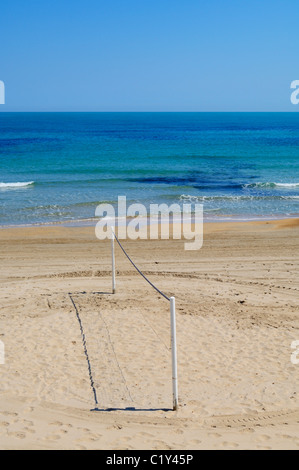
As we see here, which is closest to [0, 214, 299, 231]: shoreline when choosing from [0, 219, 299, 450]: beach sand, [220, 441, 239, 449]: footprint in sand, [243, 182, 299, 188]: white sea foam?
[0, 219, 299, 450]: beach sand

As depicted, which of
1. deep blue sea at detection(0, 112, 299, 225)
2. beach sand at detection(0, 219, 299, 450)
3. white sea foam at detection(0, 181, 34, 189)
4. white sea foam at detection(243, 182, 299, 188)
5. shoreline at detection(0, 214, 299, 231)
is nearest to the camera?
beach sand at detection(0, 219, 299, 450)

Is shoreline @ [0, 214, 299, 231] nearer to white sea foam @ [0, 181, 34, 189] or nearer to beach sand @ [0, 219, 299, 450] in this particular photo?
beach sand @ [0, 219, 299, 450]

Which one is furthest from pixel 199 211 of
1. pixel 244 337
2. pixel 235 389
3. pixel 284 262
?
pixel 235 389

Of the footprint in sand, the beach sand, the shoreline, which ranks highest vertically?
the shoreline

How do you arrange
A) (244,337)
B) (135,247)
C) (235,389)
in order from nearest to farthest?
1. (235,389)
2. (244,337)
3. (135,247)

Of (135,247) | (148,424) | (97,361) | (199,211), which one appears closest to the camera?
(148,424)

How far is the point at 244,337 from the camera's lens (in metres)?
8.85

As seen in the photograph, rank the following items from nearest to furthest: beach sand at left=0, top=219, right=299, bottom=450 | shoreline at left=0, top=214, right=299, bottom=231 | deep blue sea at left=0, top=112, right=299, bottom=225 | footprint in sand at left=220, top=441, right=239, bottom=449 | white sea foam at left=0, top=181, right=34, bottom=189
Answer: footprint in sand at left=220, top=441, right=239, bottom=449 < beach sand at left=0, top=219, right=299, bottom=450 < shoreline at left=0, top=214, right=299, bottom=231 < deep blue sea at left=0, top=112, right=299, bottom=225 < white sea foam at left=0, top=181, right=34, bottom=189

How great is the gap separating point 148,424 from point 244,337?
10.7ft

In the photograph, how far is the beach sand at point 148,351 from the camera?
5.97 metres

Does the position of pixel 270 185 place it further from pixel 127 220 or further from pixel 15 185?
pixel 15 185

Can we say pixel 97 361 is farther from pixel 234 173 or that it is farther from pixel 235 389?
pixel 234 173

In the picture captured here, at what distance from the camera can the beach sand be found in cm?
597

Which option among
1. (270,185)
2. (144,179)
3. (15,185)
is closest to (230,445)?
(15,185)
